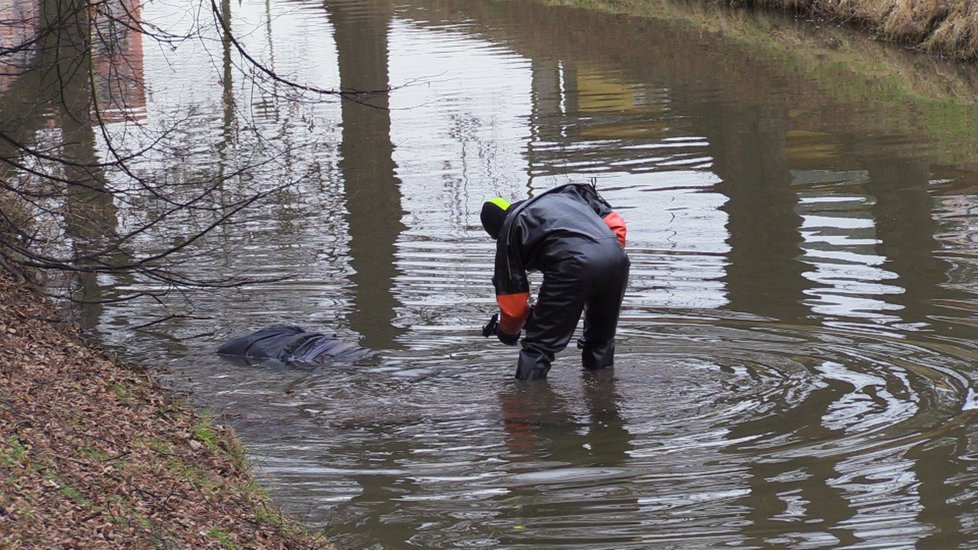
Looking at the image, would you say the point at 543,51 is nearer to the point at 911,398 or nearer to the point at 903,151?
the point at 903,151

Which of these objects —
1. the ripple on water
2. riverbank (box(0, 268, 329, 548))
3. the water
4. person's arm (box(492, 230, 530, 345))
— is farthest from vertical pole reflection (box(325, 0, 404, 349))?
riverbank (box(0, 268, 329, 548))

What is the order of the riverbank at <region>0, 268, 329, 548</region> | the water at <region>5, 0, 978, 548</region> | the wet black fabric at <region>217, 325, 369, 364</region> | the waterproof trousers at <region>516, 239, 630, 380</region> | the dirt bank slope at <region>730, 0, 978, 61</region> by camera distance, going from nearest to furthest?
the riverbank at <region>0, 268, 329, 548</region>, the water at <region>5, 0, 978, 548</region>, the waterproof trousers at <region>516, 239, 630, 380</region>, the wet black fabric at <region>217, 325, 369, 364</region>, the dirt bank slope at <region>730, 0, 978, 61</region>

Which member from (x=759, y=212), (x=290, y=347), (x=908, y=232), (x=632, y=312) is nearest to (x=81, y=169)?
(x=290, y=347)

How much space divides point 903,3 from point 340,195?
37.9 ft

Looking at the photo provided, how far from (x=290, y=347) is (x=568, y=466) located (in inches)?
110

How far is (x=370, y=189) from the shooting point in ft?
46.3

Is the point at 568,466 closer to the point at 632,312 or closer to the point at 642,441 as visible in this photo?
the point at 642,441

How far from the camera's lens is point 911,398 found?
7.50m

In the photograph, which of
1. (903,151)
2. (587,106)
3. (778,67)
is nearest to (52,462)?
(903,151)

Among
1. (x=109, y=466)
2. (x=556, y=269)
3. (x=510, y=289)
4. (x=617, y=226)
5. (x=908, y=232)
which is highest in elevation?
(x=617, y=226)

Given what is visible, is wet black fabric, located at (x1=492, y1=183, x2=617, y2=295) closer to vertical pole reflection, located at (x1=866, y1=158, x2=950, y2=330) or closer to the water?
the water

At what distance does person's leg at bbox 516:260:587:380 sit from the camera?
7730 mm

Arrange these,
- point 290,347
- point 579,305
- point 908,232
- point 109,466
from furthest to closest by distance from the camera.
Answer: point 908,232
point 290,347
point 579,305
point 109,466

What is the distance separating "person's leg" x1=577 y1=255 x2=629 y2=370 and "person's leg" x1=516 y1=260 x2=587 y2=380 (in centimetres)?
16
